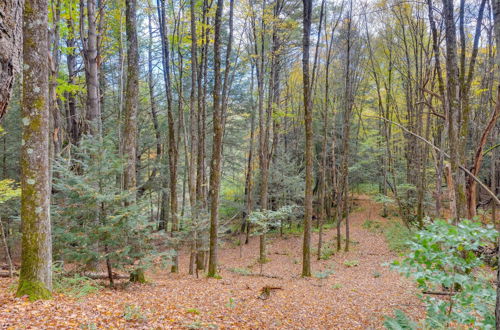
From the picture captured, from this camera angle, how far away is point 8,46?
54.7 inches

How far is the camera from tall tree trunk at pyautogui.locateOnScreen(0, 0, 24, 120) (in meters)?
1.35

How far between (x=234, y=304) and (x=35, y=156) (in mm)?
4775

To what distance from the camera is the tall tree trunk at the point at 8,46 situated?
135 centimetres

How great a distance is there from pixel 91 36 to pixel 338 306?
10195 millimetres

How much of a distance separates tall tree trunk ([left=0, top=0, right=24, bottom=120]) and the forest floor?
347 centimetres

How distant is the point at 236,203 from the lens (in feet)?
62.3

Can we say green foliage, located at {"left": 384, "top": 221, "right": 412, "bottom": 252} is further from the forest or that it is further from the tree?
the tree

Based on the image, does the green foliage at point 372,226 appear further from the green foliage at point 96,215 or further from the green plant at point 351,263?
the green foliage at point 96,215

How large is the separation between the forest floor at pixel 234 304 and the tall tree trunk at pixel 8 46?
11.4ft

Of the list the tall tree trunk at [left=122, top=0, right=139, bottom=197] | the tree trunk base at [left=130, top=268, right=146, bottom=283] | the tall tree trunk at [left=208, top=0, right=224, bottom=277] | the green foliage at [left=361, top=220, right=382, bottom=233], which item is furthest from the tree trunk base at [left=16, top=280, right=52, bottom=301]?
the green foliage at [left=361, top=220, right=382, bottom=233]

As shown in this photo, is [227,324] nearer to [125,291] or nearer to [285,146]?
[125,291]

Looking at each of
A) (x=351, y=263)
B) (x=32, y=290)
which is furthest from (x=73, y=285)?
(x=351, y=263)

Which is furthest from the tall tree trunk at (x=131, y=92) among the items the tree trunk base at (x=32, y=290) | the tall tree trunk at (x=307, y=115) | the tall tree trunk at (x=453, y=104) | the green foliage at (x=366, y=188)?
the green foliage at (x=366, y=188)

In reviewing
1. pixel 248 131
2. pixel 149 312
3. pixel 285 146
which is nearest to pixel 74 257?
pixel 149 312
